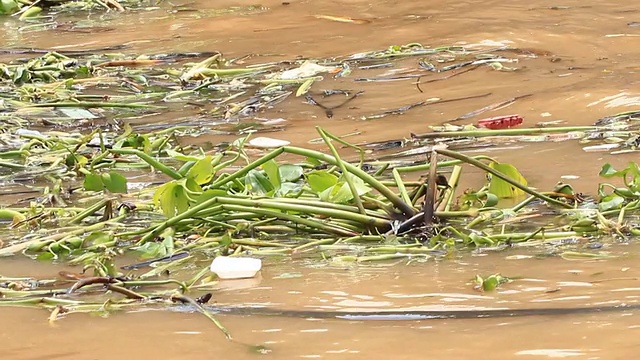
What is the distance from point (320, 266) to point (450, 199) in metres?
0.49

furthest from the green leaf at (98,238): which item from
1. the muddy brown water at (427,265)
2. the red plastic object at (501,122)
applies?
the red plastic object at (501,122)

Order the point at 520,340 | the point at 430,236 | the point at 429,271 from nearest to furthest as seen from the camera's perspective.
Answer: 1. the point at 520,340
2. the point at 429,271
3. the point at 430,236

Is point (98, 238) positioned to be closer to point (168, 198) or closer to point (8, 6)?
point (168, 198)

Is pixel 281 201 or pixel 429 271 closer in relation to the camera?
pixel 429 271

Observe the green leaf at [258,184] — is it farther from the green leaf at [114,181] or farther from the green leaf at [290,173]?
the green leaf at [114,181]

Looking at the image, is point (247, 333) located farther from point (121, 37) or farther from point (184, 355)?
point (121, 37)

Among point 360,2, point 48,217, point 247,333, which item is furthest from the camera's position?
point 360,2

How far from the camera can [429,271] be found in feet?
7.68

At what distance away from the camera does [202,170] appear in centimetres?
280

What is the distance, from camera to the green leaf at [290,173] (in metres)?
2.99

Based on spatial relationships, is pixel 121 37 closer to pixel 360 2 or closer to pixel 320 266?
pixel 360 2

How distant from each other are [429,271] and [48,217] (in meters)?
1.29

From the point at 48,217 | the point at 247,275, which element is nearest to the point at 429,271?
the point at 247,275

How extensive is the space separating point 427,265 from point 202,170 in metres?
0.74
